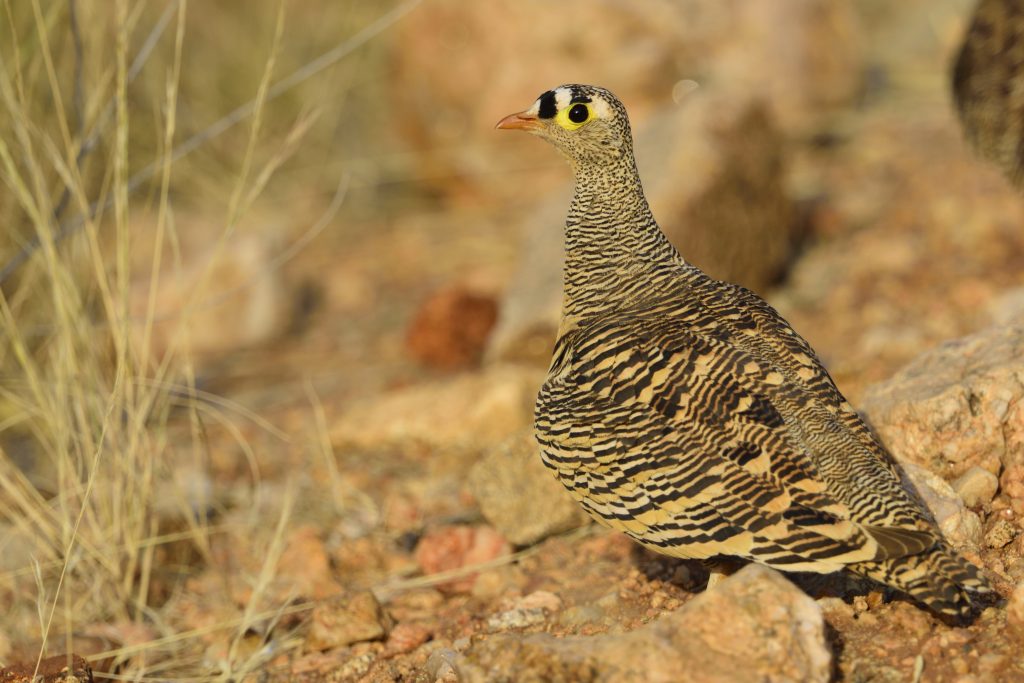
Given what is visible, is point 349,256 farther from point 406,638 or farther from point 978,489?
point 978,489

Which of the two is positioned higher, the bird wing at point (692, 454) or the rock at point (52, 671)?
the bird wing at point (692, 454)

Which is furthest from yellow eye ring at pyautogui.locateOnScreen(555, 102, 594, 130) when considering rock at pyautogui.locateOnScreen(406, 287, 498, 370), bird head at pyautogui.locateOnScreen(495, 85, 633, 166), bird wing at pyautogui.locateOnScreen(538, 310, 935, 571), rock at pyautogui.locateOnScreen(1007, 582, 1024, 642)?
rock at pyautogui.locateOnScreen(406, 287, 498, 370)

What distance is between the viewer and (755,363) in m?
3.38

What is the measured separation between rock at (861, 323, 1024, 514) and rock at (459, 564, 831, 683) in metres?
1.02

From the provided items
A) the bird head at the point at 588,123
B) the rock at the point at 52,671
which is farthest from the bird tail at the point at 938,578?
the rock at the point at 52,671

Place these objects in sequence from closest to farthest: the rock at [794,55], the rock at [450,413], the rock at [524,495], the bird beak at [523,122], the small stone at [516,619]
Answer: the small stone at [516,619], the bird beak at [523,122], the rock at [524,495], the rock at [450,413], the rock at [794,55]

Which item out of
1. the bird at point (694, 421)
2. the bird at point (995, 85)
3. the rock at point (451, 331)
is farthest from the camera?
the rock at point (451, 331)

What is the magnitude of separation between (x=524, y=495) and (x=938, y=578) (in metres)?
1.85

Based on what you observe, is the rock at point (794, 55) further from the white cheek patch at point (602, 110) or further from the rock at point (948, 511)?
the rock at point (948, 511)

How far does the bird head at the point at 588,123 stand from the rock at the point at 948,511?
1.41m

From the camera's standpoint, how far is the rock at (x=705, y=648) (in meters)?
2.79

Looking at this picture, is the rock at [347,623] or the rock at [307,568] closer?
the rock at [347,623]

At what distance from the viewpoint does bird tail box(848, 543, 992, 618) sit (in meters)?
2.86

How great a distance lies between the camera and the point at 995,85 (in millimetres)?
6211
